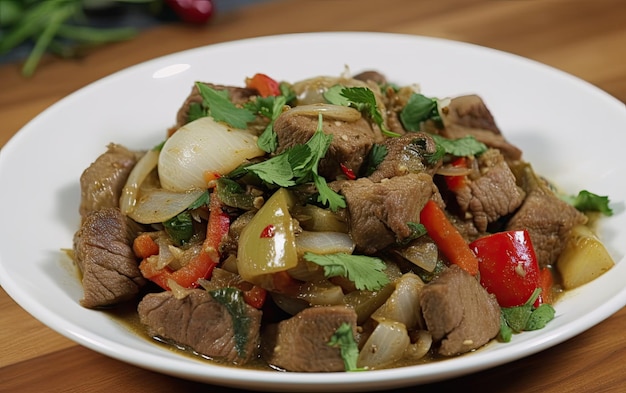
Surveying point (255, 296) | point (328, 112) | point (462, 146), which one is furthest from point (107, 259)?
point (462, 146)

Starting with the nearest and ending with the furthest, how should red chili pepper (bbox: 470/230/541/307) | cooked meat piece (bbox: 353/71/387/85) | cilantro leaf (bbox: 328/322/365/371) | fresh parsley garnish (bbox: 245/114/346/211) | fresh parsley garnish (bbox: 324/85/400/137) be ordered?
cilantro leaf (bbox: 328/322/365/371), fresh parsley garnish (bbox: 245/114/346/211), red chili pepper (bbox: 470/230/541/307), fresh parsley garnish (bbox: 324/85/400/137), cooked meat piece (bbox: 353/71/387/85)

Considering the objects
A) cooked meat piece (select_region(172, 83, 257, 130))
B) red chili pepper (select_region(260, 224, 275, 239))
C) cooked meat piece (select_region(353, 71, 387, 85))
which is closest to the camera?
red chili pepper (select_region(260, 224, 275, 239))

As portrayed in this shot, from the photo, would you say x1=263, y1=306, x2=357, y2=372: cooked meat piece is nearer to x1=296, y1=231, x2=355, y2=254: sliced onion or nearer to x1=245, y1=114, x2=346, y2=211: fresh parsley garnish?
x1=296, y1=231, x2=355, y2=254: sliced onion

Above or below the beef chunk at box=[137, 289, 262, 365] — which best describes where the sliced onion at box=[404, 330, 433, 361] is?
below

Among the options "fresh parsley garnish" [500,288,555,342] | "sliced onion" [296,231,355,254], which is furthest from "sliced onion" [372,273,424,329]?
"fresh parsley garnish" [500,288,555,342]

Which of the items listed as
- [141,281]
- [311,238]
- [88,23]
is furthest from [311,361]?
[88,23]

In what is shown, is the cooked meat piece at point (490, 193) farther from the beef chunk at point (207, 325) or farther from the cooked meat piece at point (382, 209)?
the beef chunk at point (207, 325)

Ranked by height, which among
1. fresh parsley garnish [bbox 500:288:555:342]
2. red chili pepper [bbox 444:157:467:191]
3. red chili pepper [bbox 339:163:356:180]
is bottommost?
fresh parsley garnish [bbox 500:288:555:342]

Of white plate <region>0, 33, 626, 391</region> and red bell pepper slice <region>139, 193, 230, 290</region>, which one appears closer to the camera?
white plate <region>0, 33, 626, 391</region>
